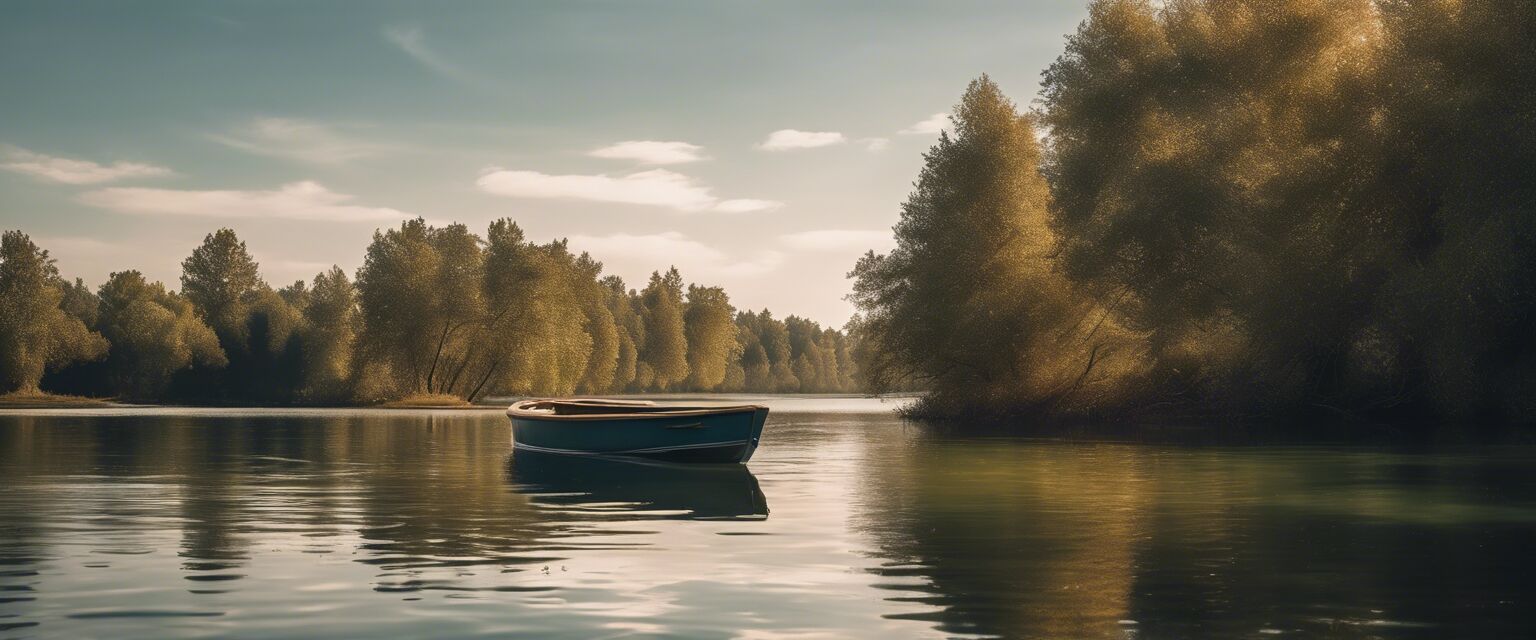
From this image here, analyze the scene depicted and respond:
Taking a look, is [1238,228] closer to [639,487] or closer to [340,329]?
[639,487]

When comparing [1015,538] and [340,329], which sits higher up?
[340,329]

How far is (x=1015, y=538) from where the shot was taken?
1802 cm

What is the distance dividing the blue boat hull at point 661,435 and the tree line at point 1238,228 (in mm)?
17070

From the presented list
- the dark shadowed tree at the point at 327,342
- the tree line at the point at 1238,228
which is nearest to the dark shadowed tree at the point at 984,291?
the tree line at the point at 1238,228

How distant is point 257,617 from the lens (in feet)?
39.3

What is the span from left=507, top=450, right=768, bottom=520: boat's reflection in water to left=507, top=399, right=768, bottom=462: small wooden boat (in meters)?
0.37

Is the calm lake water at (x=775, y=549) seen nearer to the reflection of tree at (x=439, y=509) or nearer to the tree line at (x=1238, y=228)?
the reflection of tree at (x=439, y=509)

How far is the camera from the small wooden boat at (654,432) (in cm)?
3447

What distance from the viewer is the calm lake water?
11.9 m

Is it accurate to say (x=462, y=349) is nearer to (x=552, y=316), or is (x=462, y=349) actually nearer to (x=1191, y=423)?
(x=552, y=316)

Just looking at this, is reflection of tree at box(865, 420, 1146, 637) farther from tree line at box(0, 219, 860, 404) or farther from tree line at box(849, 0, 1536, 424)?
tree line at box(0, 219, 860, 404)

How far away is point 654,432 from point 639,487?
796 cm

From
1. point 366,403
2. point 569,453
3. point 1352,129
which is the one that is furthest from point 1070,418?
point 366,403

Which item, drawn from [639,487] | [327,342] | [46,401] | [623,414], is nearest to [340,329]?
[327,342]
